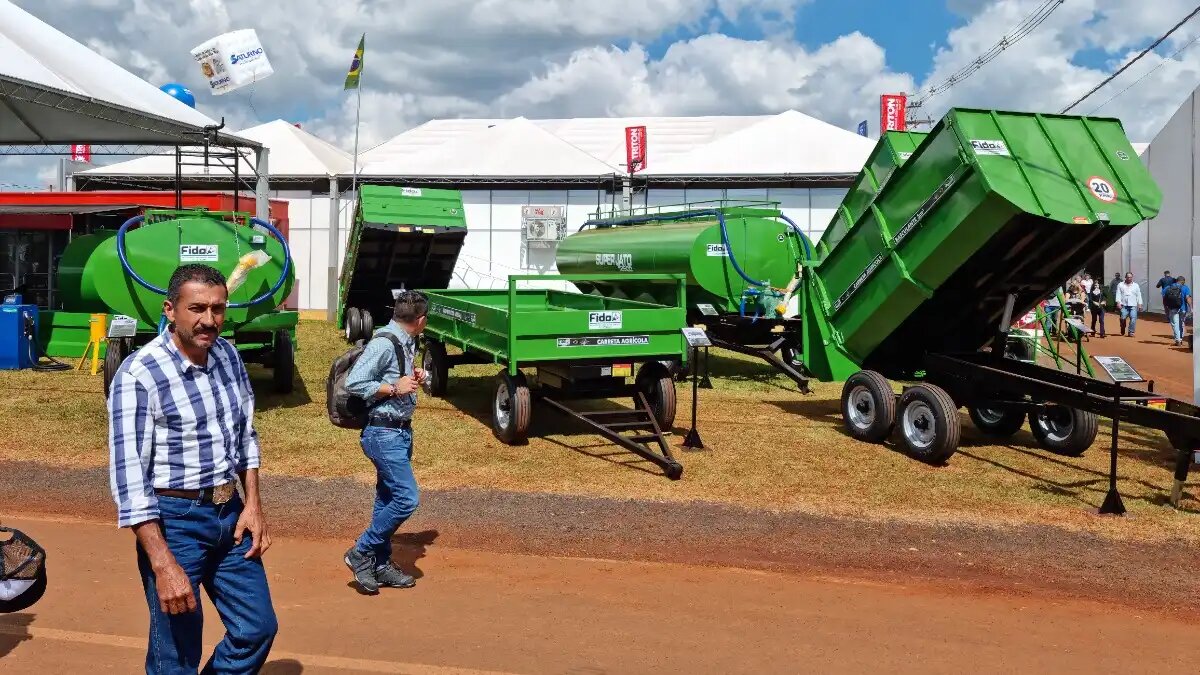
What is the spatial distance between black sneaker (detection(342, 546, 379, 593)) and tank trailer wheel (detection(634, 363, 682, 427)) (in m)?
4.83

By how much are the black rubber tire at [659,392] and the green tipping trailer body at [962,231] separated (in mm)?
1843

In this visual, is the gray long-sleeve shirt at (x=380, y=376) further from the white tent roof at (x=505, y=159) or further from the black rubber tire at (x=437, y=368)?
the white tent roof at (x=505, y=159)

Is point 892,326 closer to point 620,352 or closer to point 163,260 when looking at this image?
point 620,352

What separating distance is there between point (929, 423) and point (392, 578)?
18.8 feet

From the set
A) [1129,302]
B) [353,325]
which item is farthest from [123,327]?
[1129,302]

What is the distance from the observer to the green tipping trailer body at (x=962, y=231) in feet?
27.4

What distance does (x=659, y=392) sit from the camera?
10.4 metres

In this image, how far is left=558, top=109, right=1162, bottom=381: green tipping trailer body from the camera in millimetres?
8344

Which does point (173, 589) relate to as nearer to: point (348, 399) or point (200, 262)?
point (348, 399)

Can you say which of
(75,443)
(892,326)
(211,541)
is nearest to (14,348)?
(75,443)

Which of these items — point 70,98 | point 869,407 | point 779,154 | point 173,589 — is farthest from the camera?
point 779,154

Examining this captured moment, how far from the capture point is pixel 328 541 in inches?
270

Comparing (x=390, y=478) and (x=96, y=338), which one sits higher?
(x=96, y=338)

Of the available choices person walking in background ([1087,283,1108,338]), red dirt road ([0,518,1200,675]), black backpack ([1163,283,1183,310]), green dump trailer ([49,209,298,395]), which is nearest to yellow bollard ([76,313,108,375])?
green dump trailer ([49,209,298,395])
